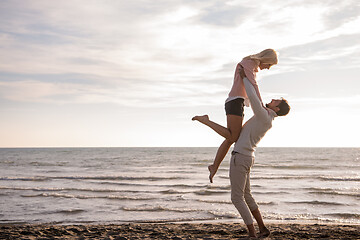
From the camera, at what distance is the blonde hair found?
394 cm

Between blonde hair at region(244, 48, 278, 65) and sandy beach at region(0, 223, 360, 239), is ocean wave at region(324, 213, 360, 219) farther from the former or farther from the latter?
blonde hair at region(244, 48, 278, 65)

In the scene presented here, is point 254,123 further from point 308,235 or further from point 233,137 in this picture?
point 308,235

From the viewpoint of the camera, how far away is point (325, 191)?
41.3 ft

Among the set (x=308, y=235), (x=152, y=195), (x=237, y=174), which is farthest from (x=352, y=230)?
(x=152, y=195)

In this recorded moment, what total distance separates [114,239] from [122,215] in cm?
316

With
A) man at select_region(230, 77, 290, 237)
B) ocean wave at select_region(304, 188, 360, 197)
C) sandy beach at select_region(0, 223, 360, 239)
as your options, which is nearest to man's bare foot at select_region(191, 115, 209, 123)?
man at select_region(230, 77, 290, 237)

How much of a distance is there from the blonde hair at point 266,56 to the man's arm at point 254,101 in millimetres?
339

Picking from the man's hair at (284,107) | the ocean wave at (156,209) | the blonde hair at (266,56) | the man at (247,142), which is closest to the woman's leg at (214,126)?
the man at (247,142)

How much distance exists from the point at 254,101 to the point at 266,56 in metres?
0.57

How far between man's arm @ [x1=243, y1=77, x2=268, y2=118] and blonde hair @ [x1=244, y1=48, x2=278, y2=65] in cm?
34

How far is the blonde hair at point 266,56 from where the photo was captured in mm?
3936

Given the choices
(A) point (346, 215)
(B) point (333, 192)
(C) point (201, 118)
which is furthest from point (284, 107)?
(B) point (333, 192)

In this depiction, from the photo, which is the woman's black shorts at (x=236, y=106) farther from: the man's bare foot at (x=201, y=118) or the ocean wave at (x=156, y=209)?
the ocean wave at (x=156, y=209)

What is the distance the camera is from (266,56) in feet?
12.9
